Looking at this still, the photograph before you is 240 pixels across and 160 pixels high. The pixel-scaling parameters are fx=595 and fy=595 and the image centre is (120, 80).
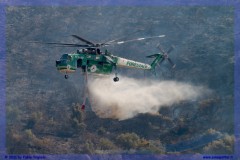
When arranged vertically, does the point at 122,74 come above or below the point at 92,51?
below

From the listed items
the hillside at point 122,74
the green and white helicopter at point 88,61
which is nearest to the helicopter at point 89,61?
the green and white helicopter at point 88,61

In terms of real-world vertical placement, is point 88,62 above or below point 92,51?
below

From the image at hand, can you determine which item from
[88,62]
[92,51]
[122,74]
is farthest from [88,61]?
[122,74]

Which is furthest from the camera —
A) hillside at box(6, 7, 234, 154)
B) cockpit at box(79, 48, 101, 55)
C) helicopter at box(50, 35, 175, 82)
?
hillside at box(6, 7, 234, 154)

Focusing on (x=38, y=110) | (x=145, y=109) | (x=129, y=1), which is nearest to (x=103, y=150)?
(x=145, y=109)

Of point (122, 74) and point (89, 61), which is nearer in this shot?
point (89, 61)

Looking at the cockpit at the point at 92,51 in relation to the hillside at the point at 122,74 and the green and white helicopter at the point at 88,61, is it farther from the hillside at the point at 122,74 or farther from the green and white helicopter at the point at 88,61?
the hillside at the point at 122,74

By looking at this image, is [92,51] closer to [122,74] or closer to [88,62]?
[88,62]

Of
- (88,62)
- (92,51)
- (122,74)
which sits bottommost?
(122,74)

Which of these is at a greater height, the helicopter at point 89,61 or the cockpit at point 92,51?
the cockpit at point 92,51

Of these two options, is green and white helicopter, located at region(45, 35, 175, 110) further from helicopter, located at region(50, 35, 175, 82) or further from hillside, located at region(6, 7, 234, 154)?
hillside, located at region(6, 7, 234, 154)

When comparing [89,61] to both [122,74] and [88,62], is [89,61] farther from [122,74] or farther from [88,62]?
[122,74]

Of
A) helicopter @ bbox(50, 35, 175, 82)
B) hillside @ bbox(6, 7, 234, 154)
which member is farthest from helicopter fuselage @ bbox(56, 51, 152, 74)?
hillside @ bbox(6, 7, 234, 154)
